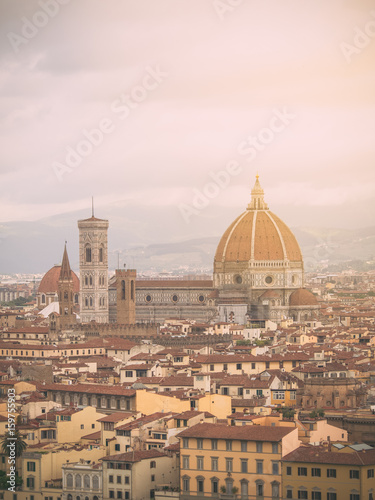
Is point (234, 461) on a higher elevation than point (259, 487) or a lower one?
higher

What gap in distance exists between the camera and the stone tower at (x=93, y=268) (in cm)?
12325

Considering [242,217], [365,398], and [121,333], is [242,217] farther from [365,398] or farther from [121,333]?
[365,398]

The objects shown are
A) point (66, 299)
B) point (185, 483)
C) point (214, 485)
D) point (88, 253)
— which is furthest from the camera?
point (88, 253)

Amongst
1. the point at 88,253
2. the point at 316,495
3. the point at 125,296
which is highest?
the point at 88,253

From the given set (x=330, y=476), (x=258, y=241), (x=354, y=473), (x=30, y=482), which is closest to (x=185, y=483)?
(x=330, y=476)

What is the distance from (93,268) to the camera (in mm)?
124250

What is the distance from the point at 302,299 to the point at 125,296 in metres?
13.7

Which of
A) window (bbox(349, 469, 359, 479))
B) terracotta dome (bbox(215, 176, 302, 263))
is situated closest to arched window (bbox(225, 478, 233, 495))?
window (bbox(349, 469, 359, 479))

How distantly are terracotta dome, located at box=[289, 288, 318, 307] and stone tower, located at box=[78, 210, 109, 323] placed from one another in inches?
613

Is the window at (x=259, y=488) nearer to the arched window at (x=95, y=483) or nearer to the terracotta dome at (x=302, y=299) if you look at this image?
the arched window at (x=95, y=483)

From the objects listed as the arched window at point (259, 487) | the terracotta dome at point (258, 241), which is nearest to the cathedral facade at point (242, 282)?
the terracotta dome at point (258, 241)

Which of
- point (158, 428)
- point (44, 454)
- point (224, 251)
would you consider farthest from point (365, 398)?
point (224, 251)

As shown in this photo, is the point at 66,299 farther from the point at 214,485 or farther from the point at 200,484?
the point at 214,485

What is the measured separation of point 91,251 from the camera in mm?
124875
